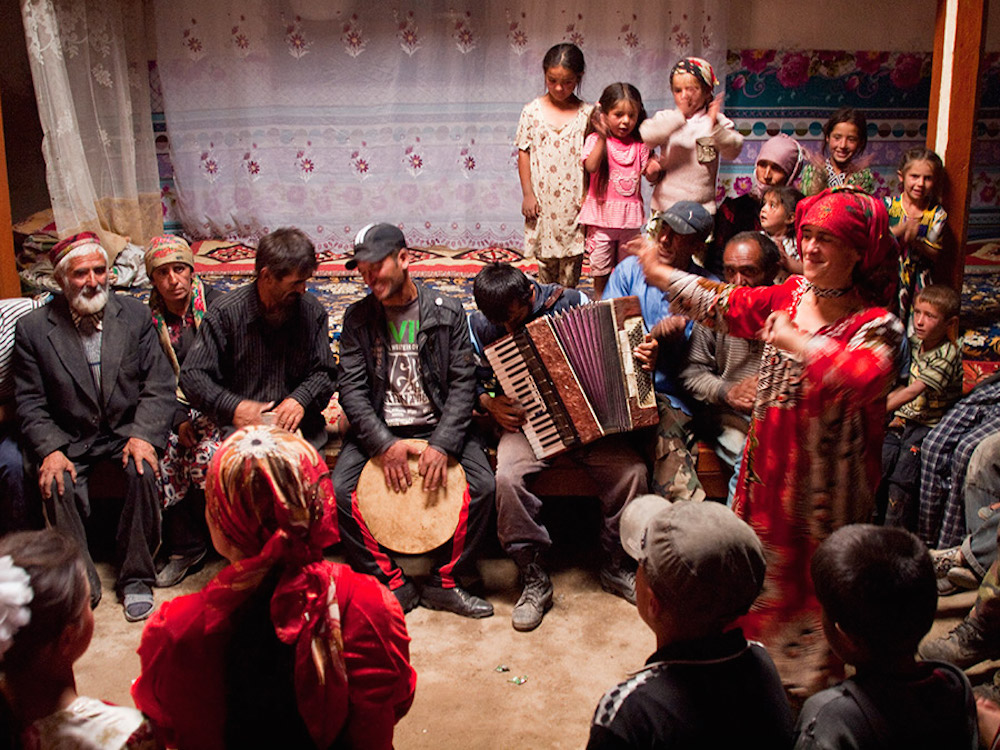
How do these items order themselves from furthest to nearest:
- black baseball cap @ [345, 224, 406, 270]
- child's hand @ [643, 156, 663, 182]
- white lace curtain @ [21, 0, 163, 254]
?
1. white lace curtain @ [21, 0, 163, 254]
2. child's hand @ [643, 156, 663, 182]
3. black baseball cap @ [345, 224, 406, 270]

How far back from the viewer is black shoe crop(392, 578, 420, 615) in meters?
3.87

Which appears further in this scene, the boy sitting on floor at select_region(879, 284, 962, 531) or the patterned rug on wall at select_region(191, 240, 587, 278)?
the patterned rug on wall at select_region(191, 240, 587, 278)

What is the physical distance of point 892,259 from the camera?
260 centimetres

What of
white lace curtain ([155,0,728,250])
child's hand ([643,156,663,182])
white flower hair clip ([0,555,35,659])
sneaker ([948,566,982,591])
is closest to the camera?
white flower hair clip ([0,555,35,659])

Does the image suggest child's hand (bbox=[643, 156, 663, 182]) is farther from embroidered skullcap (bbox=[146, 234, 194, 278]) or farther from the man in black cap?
embroidered skullcap (bbox=[146, 234, 194, 278])

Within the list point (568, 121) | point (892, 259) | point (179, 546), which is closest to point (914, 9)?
point (568, 121)

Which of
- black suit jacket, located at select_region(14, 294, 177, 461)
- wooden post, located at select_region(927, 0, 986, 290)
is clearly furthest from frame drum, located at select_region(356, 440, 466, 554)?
wooden post, located at select_region(927, 0, 986, 290)

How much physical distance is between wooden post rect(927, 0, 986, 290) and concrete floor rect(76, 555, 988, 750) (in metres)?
1.62

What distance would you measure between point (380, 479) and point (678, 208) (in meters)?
1.69

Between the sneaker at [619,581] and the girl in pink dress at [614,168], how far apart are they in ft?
6.10

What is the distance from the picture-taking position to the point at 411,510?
381 centimetres

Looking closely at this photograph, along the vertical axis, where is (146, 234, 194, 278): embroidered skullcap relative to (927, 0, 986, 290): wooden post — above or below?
below

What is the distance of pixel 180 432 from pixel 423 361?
115cm

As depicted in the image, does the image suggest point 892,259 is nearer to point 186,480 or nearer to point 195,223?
point 186,480
